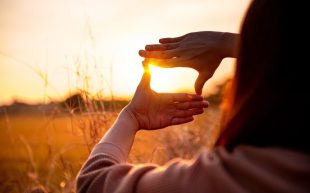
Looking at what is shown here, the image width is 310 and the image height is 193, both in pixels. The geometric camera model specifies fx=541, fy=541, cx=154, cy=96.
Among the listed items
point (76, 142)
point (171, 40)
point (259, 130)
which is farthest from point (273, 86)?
point (76, 142)

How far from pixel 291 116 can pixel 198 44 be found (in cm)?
83

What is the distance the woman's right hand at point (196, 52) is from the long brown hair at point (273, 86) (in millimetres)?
647

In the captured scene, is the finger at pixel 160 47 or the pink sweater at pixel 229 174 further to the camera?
the finger at pixel 160 47

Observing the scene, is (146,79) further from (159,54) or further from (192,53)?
(192,53)

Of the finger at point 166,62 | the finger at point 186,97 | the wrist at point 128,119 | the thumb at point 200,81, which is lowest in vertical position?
the wrist at point 128,119

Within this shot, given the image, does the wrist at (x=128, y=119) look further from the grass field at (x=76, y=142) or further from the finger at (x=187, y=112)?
the grass field at (x=76, y=142)

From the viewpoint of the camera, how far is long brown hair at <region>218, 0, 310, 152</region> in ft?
4.41

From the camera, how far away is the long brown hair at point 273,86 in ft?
4.41

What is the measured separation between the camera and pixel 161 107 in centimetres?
209

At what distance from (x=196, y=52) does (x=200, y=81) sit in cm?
12

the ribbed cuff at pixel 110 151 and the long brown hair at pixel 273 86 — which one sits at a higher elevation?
the long brown hair at pixel 273 86

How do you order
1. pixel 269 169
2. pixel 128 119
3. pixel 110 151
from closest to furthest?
1. pixel 269 169
2. pixel 110 151
3. pixel 128 119

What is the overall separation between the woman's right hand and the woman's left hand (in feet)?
0.23

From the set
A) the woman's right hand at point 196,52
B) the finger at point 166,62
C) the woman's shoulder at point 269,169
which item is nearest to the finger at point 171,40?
the woman's right hand at point 196,52
